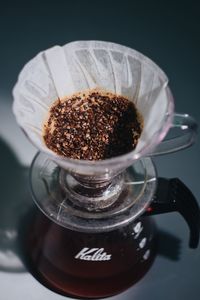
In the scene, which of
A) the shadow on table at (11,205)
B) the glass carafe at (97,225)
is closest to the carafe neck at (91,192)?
the glass carafe at (97,225)

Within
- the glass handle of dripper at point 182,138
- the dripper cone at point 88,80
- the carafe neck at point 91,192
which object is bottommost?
the carafe neck at point 91,192

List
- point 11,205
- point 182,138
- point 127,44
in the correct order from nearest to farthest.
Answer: point 182,138 < point 11,205 < point 127,44

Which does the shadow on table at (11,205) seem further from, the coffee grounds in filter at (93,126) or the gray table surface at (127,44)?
the coffee grounds in filter at (93,126)

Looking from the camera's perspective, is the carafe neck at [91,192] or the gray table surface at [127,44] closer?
the carafe neck at [91,192]

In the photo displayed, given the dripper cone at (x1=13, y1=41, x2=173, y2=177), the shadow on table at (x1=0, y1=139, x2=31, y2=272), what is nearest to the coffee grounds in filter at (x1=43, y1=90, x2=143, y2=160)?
the dripper cone at (x1=13, y1=41, x2=173, y2=177)

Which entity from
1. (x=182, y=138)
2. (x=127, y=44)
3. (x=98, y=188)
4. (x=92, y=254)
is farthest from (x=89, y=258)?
(x=127, y=44)

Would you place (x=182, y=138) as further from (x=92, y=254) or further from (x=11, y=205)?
(x=11, y=205)

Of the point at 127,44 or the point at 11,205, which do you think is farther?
the point at 127,44
